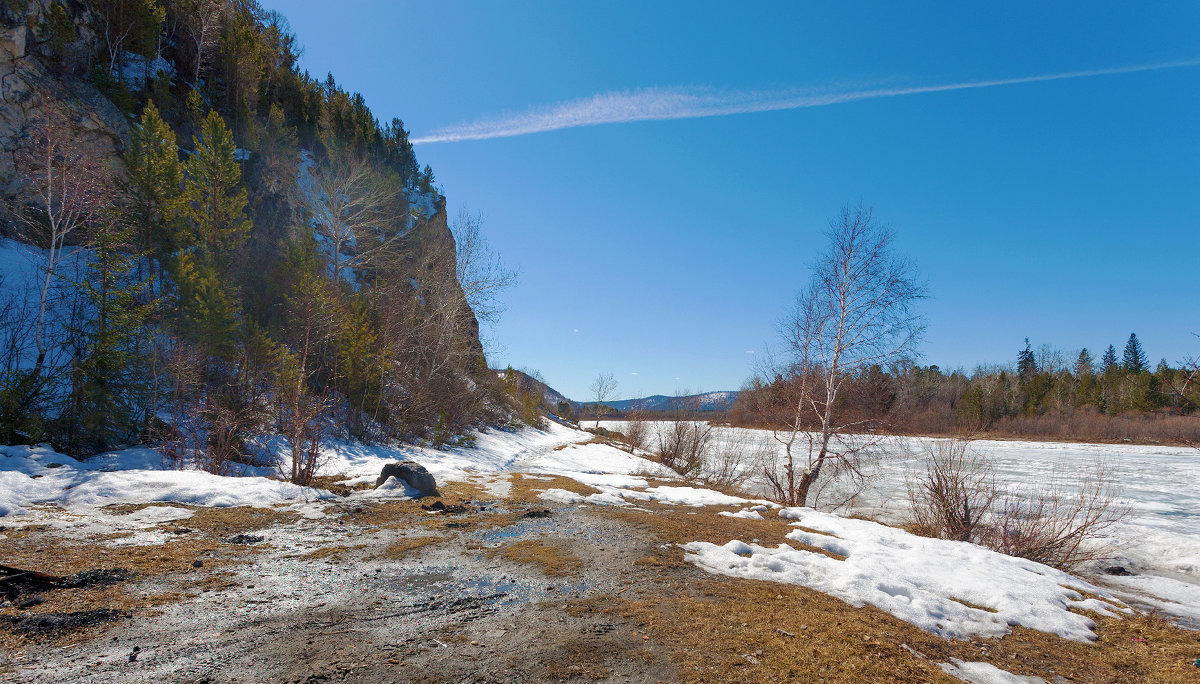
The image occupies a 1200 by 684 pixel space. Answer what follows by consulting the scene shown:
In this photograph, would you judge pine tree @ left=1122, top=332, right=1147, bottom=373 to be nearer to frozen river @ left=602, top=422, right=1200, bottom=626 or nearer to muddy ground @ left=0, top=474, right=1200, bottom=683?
frozen river @ left=602, top=422, right=1200, bottom=626

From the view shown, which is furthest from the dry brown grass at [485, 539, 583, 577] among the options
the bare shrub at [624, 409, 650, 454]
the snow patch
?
the bare shrub at [624, 409, 650, 454]

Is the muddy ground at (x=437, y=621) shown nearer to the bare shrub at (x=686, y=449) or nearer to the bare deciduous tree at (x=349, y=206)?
the bare shrub at (x=686, y=449)

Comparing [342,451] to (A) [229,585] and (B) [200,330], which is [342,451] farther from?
(A) [229,585]

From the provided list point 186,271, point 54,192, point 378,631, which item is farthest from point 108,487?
point 54,192

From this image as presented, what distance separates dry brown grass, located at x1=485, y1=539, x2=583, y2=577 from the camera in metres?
5.28

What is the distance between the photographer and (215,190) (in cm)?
1902

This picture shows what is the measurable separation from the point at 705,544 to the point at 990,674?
11.1 ft

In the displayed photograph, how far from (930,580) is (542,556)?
465cm

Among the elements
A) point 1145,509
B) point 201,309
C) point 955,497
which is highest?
point 201,309

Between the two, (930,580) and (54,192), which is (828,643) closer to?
(930,580)

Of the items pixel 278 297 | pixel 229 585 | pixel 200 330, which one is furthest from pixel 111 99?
pixel 229 585

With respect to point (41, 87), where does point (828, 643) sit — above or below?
below

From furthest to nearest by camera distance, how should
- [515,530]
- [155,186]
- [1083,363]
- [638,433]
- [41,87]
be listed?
[1083,363] → [638,433] → [41,87] → [155,186] → [515,530]

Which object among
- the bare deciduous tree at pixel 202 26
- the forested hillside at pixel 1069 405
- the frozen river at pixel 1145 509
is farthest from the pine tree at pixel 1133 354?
the bare deciduous tree at pixel 202 26
